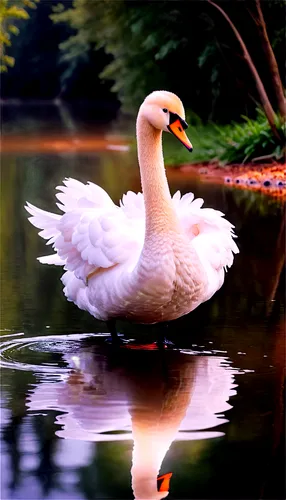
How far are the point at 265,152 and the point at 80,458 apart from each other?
14.7 meters

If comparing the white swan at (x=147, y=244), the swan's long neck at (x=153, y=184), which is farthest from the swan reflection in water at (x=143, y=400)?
the swan's long neck at (x=153, y=184)

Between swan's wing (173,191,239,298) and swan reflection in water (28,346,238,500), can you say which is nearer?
swan reflection in water (28,346,238,500)

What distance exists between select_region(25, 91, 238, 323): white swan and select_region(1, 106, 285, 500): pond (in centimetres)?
37

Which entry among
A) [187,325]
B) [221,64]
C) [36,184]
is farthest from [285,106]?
[187,325]

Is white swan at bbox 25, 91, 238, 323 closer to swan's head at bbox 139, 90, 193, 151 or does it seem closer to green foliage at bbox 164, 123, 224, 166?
swan's head at bbox 139, 90, 193, 151

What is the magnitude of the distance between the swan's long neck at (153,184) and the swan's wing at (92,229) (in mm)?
264

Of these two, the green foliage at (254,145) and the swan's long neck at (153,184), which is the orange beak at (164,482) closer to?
the swan's long neck at (153,184)

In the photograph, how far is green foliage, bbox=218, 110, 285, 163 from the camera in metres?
19.1

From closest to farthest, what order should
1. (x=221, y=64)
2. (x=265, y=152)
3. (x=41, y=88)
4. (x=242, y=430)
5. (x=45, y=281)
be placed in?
(x=242, y=430) → (x=45, y=281) → (x=265, y=152) → (x=221, y=64) → (x=41, y=88)

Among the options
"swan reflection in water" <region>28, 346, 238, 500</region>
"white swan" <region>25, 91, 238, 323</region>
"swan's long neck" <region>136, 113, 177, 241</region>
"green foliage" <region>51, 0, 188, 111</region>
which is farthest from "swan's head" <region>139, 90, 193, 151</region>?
"green foliage" <region>51, 0, 188, 111</region>

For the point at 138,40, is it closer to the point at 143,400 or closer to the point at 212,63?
the point at 212,63

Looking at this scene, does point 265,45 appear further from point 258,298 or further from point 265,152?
point 258,298

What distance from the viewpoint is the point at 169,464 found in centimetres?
492

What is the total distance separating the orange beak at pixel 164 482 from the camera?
4.65 m
